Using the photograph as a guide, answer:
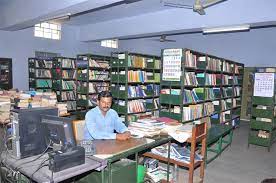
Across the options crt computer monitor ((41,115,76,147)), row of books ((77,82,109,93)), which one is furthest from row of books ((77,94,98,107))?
crt computer monitor ((41,115,76,147))

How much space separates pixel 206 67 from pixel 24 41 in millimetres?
6790

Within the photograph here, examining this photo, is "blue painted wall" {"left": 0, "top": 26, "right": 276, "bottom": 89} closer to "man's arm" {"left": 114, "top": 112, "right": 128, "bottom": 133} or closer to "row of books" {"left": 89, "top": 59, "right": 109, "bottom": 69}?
"row of books" {"left": 89, "top": 59, "right": 109, "bottom": 69}

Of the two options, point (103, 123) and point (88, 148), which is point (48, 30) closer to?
point (103, 123)

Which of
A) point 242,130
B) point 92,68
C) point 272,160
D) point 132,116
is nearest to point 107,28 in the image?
point 92,68

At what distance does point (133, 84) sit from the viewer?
6.49 metres

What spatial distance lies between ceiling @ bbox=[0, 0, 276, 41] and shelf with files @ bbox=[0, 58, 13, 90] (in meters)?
1.27

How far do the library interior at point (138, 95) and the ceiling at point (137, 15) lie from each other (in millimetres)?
28

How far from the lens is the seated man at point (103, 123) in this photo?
290cm

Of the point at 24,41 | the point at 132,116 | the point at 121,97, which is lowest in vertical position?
the point at 132,116

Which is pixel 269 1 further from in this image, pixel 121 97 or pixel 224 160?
pixel 121 97

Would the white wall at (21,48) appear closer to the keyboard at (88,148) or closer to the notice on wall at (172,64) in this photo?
the notice on wall at (172,64)

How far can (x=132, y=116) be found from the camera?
6.19 m

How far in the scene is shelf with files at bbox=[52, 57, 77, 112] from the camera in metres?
8.45

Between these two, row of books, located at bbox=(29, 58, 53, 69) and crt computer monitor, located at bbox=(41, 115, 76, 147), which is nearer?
crt computer monitor, located at bbox=(41, 115, 76, 147)
